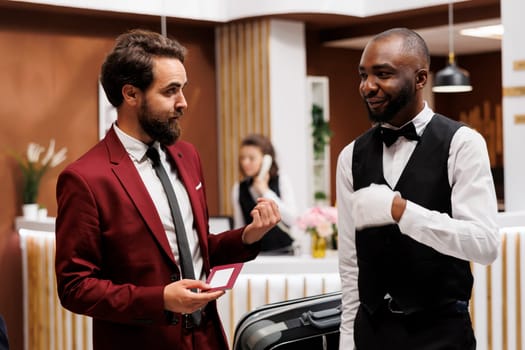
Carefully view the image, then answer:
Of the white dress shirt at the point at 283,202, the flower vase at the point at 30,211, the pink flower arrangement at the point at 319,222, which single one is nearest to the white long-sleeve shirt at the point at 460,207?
the pink flower arrangement at the point at 319,222

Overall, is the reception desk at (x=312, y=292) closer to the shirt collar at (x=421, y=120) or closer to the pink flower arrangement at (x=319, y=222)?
the pink flower arrangement at (x=319, y=222)

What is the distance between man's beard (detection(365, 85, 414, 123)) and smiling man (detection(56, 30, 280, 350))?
0.44m

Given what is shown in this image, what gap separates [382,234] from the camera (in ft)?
6.94

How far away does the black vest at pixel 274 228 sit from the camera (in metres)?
5.96

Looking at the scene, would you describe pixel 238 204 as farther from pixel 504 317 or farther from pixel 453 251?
pixel 453 251

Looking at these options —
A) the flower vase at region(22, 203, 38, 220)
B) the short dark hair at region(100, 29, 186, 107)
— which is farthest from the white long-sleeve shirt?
the flower vase at region(22, 203, 38, 220)

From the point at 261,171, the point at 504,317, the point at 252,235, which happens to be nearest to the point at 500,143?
the point at 261,171

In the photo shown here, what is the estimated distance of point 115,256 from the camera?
7.16 ft

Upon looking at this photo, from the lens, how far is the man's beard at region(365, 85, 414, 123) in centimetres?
209

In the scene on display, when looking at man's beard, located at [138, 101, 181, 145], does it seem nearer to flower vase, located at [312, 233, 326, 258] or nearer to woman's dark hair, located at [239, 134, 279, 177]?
flower vase, located at [312, 233, 326, 258]

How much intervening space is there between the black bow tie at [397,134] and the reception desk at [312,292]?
209 centimetres

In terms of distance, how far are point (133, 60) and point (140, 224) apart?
0.45 metres

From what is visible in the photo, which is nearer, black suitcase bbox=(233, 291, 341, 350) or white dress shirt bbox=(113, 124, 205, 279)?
white dress shirt bbox=(113, 124, 205, 279)

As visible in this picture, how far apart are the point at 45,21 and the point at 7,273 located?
2210 mm
